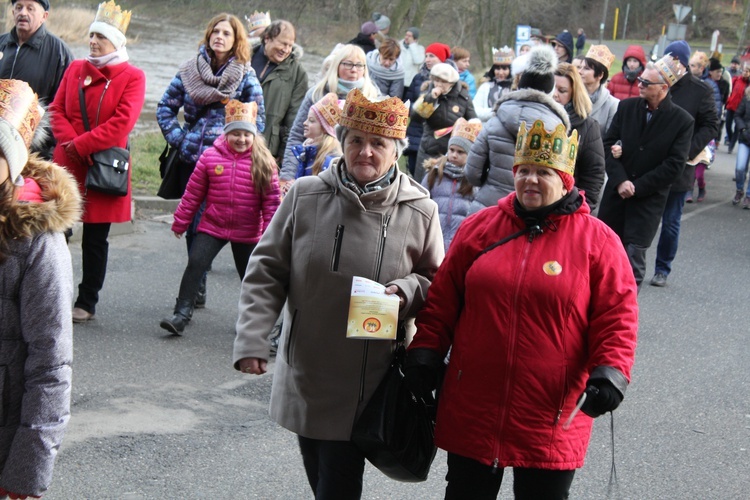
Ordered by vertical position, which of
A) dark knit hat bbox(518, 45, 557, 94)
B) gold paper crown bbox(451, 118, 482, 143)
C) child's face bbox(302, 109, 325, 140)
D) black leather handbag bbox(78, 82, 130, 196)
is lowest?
black leather handbag bbox(78, 82, 130, 196)

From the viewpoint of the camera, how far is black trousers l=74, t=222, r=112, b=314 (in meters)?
6.96

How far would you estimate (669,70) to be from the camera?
8125 millimetres

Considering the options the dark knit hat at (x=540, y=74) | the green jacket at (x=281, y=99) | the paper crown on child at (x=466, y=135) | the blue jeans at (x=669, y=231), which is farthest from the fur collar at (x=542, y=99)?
the blue jeans at (x=669, y=231)

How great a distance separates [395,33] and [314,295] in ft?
65.3

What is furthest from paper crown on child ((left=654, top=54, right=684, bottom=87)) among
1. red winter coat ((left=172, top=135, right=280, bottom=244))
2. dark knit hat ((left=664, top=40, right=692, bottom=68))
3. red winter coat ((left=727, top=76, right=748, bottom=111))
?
red winter coat ((left=727, top=76, right=748, bottom=111))

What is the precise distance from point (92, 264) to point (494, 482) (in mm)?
4178

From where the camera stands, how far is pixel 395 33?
2284 centimetres

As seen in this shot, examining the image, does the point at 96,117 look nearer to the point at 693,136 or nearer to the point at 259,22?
the point at 259,22

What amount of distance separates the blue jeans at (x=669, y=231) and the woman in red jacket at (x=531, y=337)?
6.29m

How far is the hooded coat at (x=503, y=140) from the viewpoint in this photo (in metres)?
6.05

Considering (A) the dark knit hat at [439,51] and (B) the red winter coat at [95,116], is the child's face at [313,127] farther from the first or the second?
(A) the dark knit hat at [439,51]

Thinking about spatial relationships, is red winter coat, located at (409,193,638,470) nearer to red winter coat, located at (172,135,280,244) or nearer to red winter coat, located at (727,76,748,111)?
red winter coat, located at (172,135,280,244)

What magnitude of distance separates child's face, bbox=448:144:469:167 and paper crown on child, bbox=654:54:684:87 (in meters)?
2.00

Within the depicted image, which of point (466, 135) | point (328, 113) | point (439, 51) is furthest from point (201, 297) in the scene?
point (439, 51)
